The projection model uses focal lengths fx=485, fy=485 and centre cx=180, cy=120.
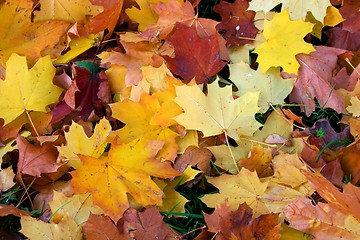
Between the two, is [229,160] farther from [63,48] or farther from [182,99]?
[63,48]

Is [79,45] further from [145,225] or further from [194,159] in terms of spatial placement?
[145,225]

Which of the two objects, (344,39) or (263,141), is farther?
(344,39)

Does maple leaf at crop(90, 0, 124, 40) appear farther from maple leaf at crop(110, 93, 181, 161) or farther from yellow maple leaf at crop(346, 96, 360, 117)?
yellow maple leaf at crop(346, 96, 360, 117)

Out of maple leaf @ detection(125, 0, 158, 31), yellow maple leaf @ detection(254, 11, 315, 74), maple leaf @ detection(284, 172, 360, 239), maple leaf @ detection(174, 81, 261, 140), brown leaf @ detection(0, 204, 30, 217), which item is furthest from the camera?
maple leaf @ detection(125, 0, 158, 31)

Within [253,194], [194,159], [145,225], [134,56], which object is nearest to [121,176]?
[145,225]

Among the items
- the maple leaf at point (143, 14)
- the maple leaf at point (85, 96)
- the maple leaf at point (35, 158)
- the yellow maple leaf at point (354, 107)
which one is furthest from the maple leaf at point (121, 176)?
the yellow maple leaf at point (354, 107)

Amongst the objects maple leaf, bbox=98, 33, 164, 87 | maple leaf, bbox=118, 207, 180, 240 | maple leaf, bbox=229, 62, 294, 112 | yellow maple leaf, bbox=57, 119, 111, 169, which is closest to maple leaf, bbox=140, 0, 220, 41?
maple leaf, bbox=98, 33, 164, 87

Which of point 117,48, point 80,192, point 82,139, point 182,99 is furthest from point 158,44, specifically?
point 80,192
